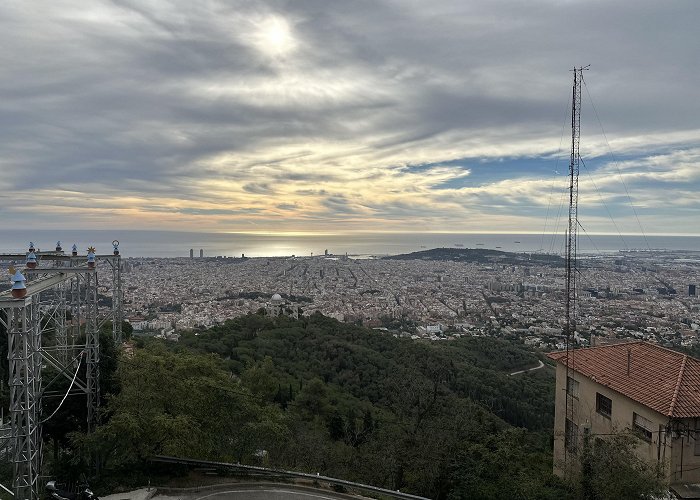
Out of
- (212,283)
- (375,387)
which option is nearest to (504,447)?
(375,387)

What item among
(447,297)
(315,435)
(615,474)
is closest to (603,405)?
(615,474)

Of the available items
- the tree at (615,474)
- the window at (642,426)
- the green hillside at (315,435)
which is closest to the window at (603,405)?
the window at (642,426)

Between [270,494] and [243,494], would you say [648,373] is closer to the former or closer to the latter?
[270,494]

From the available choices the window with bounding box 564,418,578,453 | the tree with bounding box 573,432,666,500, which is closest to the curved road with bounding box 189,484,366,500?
the tree with bounding box 573,432,666,500

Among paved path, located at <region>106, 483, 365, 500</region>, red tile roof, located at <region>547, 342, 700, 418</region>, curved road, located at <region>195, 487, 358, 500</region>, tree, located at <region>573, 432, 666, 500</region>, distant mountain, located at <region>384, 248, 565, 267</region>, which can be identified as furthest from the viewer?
distant mountain, located at <region>384, 248, 565, 267</region>

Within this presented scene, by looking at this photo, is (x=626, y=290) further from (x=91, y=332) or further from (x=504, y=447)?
(x=91, y=332)

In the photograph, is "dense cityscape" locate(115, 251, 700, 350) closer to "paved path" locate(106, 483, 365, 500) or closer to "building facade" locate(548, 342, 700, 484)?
"building facade" locate(548, 342, 700, 484)

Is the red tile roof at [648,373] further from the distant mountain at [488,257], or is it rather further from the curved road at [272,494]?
the distant mountain at [488,257]

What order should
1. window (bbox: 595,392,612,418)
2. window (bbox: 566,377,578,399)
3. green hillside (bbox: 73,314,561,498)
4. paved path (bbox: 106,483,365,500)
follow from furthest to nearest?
window (bbox: 566,377,578,399) → window (bbox: 595,392,612,418) → green hillside (bbox: 73,314,561,498) → paved path (bbox: 106,483,365,500)
